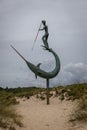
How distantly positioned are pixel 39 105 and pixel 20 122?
2857mm

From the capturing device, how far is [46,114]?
48.8ft

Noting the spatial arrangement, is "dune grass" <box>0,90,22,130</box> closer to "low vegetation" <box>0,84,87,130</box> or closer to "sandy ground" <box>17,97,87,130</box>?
"low vegetation" <box>0,84,87,130</box>

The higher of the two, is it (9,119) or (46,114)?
(46,114)

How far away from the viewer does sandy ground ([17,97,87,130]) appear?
13426 millimetres

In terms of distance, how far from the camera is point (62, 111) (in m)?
15.0

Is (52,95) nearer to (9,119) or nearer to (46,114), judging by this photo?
(46,114)

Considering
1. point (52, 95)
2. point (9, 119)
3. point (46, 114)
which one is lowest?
point (9, 119)

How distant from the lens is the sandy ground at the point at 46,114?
13.4 m

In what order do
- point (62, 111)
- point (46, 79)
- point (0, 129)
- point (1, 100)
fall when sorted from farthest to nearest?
point (1, 100) → point (46, 79) → point (62, 111) → point (0, 129)

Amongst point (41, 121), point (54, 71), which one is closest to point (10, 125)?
point (41, 121)

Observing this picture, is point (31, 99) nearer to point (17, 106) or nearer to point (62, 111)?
point (17, 106)

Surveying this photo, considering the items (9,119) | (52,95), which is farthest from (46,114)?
(52,95)

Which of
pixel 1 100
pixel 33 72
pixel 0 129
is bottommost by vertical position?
pixel 0 129

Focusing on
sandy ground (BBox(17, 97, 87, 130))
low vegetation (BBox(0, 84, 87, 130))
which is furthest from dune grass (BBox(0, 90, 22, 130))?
sandy ground (BBox(17, 97, 87, 130))
